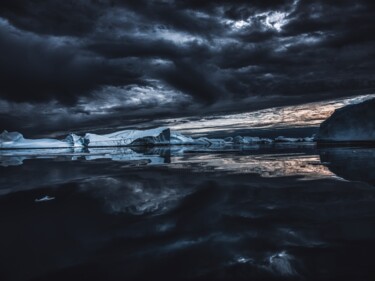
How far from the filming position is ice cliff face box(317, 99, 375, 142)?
1563 inches

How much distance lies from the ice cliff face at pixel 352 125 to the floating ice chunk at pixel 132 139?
194 ft

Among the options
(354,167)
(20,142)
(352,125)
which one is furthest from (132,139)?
(354,167)

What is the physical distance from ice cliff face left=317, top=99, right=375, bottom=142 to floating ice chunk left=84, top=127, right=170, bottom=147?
194 ft

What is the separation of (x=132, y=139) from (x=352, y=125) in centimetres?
7958

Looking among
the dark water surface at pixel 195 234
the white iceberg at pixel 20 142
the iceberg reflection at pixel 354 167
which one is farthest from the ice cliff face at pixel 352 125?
the white iceberg at pixel 20 142

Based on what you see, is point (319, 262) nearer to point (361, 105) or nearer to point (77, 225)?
point (77, 225)

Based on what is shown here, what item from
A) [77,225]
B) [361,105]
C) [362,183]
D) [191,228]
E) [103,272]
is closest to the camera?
[103,272]

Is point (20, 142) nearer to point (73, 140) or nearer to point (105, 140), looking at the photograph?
point (73, 140)

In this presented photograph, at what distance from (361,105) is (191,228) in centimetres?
4568

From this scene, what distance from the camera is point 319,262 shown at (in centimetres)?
254

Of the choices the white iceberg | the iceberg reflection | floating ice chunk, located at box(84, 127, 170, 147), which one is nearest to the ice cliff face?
the iceberg reflection

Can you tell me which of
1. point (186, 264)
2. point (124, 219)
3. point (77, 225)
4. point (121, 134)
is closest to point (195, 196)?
point (124, 219)

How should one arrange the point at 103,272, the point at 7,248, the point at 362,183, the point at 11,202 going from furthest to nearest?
the point at 362,183 < the point at 11,202 < the point at 7,248 < the point at 103,272

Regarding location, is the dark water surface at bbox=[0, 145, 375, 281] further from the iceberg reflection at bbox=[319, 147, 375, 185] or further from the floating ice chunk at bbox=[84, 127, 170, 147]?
the floating ice chunk at bbox=[84, 127, 170, 147]
